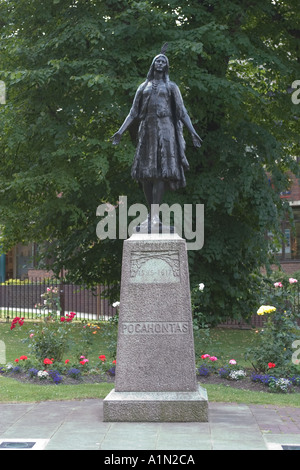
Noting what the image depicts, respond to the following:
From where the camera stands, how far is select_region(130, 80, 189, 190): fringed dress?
367 inches

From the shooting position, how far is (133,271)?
8.76m

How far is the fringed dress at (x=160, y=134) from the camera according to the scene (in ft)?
30.6

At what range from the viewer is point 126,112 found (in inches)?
693

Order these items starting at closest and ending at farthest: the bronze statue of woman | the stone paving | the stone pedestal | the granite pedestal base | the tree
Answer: the stone paving < the granite pedestal base < the stone pedestal < the bronze statue of woman < the tree

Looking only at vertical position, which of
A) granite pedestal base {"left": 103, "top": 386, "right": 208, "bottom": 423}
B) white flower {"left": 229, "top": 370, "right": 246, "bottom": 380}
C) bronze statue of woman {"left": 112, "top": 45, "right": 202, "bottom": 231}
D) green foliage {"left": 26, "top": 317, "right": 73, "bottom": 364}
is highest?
bronze statue of woman {"left": 112, "top": 45, "right": 202, "bottom": 231}

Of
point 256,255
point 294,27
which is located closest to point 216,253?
point 256,255

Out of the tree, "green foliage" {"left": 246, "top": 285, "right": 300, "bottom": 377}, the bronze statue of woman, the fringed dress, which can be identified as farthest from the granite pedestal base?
the tree

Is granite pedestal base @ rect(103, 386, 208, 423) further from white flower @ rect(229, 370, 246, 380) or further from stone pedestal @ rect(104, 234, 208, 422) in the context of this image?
white flower @ rect(229, 370, 246, 380)

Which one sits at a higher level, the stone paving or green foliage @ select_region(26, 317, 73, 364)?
green foliage @ select_region(26, 317, 73, 364)

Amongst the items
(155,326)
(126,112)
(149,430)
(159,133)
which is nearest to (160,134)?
(159,133)

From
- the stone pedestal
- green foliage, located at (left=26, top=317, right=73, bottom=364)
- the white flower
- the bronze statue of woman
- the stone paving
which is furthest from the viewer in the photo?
green foliage, located at (left=26, top=317, right=73, bottom=364)

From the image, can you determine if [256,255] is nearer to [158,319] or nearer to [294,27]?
[294,27]

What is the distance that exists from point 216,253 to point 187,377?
10723mm

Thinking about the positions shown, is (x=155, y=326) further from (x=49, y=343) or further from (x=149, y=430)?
(x=49, y=343)
